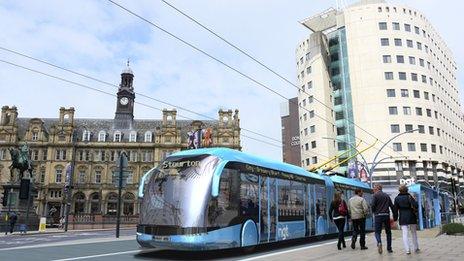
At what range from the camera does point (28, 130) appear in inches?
3108

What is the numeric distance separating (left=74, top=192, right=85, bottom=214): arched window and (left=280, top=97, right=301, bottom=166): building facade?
47.4 m

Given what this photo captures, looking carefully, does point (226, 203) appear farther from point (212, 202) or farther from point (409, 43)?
point (409, 43)

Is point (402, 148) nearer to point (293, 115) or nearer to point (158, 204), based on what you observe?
point (293, 115)

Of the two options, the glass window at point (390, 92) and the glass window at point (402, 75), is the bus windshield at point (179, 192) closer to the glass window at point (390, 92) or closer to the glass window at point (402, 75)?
the glass window at point (390, 92)

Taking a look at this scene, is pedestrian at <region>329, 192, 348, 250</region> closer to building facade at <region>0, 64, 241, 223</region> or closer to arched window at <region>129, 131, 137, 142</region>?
building facade at <region>0, 64, 241, 223</region>

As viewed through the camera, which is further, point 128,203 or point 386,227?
point 128,203

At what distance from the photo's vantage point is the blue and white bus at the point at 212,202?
36.1 feet

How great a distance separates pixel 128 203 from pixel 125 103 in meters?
19.7

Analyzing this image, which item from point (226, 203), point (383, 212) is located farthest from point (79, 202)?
point (383, 212)

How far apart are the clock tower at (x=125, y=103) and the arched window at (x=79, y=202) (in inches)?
566

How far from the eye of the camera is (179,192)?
1132 centimetres

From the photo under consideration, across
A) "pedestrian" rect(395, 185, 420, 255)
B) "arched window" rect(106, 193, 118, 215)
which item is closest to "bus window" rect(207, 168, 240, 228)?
"pedestrian" rect(395, 185, 420, 255)

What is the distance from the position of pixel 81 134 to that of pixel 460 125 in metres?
68.6

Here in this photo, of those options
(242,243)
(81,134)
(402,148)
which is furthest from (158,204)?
(81,134)
